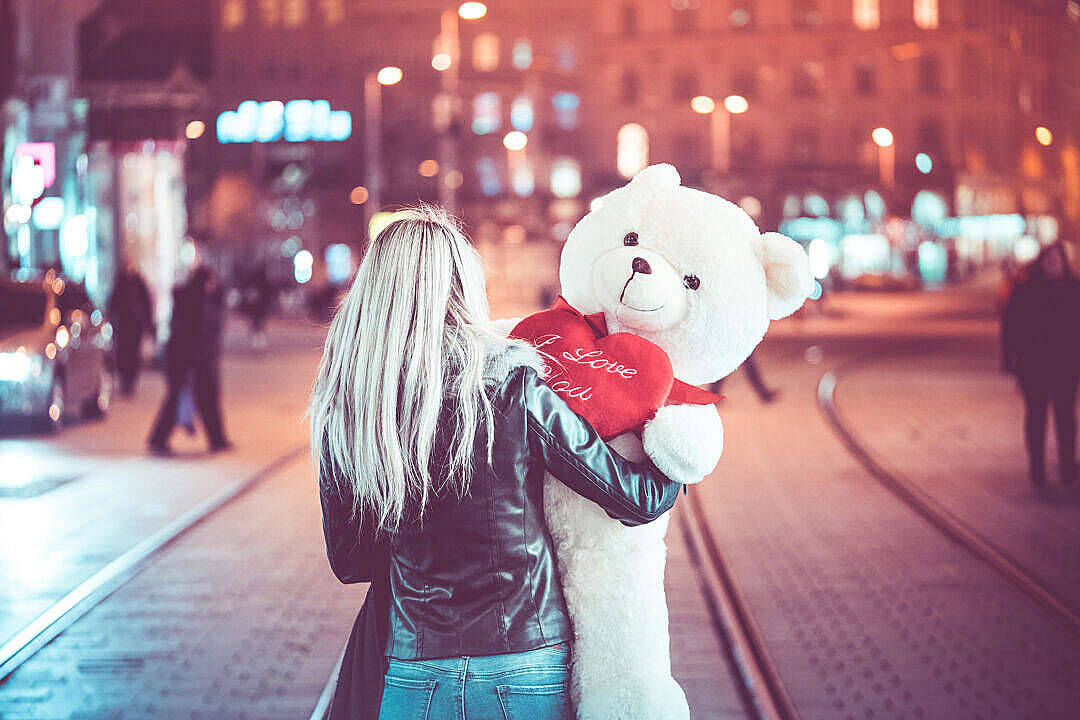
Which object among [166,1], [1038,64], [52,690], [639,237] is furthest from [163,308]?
[1038,64]

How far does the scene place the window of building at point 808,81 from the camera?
64.7m

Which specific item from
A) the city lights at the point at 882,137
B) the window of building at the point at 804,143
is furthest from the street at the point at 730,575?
the window of building at the point at 804,143

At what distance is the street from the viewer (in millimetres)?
5309

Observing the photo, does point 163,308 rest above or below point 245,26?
below

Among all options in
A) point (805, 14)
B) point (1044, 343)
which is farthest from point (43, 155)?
point (805, 14)

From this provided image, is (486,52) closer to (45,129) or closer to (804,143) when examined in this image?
(804,143)

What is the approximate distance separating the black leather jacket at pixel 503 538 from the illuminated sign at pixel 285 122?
61.2 metres

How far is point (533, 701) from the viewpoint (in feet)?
8.59

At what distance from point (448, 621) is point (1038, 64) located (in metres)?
71.6

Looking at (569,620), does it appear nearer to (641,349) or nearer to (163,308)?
(641,349)

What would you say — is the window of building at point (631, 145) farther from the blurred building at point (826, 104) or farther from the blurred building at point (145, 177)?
the blurred building at point (145, 177)

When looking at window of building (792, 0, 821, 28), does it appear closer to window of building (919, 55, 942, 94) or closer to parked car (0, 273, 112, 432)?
window of building (919, 55, 942, 94)

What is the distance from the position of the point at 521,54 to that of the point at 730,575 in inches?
2310

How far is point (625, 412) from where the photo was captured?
2736 millimetres
